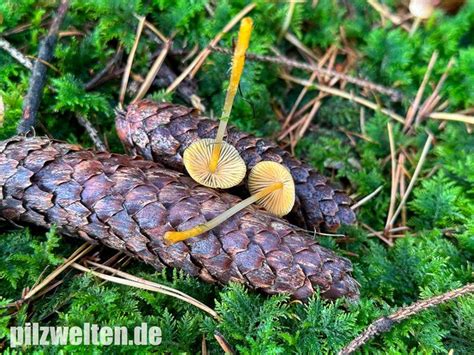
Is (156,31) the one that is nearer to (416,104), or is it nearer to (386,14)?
(386,14)

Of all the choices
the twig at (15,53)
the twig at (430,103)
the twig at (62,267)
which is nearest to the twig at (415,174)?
the twig at (430,103)

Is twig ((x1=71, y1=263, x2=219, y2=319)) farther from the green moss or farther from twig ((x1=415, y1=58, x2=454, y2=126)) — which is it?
twig ((x1=415, y1=58, x2=454, y2=126))

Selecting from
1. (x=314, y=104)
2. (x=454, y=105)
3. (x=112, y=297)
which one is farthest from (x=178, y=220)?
(x=454, y=105)

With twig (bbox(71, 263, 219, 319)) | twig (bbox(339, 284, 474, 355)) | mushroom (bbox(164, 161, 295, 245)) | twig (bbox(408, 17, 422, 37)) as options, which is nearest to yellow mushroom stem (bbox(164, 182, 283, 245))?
mushroom (bbox(164, 161, 295, 245))

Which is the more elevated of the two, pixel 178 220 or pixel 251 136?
pixel 251 136

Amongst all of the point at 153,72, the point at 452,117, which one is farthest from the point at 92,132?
the point at 452,117

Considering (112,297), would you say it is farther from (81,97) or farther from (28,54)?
(28,54)

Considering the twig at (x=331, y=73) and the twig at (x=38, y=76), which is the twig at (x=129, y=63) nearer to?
the twig at (x=38, y=76)
